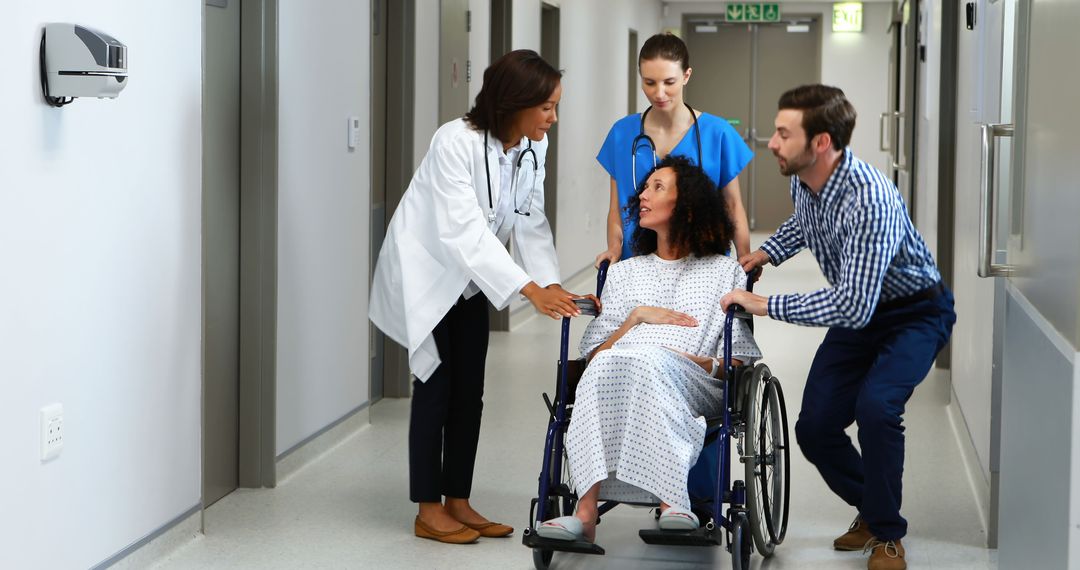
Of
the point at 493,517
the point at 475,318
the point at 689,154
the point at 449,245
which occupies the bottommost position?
the point at 493,517

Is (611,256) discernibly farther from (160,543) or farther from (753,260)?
(160,543)

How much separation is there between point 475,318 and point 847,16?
12.4 metres

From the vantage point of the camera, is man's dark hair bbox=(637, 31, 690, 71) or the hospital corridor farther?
man's dark hair bbox=(637, 31, 690, 71)

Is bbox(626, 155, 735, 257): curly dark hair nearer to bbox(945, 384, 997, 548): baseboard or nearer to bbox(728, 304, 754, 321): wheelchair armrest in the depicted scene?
bbox(728, 304, 754, 321): wheelchair armrest

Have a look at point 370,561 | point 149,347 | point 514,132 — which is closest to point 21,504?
point 149,347

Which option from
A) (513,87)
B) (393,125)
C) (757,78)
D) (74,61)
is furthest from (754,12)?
(74,61)

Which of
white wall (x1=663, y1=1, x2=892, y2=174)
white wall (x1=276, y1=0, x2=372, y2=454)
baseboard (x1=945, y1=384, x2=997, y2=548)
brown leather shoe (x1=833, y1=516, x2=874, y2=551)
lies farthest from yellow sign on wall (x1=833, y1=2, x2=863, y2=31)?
brown leather shoe (x1=833, y1=516, x2=874, y2=551)

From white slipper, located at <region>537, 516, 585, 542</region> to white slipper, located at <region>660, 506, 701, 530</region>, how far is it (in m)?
0.21

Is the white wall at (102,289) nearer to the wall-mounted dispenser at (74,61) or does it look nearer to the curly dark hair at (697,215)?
the wall-mounted dispenser at (74,61)

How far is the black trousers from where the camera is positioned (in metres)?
3.69

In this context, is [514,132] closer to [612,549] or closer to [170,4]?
[170,4]

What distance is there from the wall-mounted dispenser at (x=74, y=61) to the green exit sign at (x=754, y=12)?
1309 cm

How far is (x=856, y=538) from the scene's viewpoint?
3.61 m

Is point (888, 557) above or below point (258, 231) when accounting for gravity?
below
